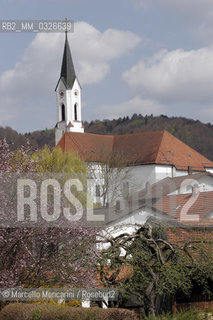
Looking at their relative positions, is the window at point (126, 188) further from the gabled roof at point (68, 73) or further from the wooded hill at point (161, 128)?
the wooded hill at point (161, 128)

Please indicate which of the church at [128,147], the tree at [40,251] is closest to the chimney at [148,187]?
the church at [128,147]

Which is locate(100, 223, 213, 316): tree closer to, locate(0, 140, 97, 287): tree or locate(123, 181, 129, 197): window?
locate(0, 140, 97, 287): tree

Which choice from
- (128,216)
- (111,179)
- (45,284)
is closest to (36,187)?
(45,284)

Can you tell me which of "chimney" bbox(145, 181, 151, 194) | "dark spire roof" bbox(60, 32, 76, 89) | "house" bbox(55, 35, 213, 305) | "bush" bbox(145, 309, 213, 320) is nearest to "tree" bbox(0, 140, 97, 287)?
"bush" bbox(145, 309, 213, 320)

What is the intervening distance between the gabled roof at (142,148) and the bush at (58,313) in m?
46.2

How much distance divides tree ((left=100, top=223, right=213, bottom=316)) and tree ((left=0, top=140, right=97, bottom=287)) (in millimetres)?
481

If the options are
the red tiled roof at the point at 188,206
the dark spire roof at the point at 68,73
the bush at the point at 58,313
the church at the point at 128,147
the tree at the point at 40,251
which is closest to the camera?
the bush at the point at 58,313

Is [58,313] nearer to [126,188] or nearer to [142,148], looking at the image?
[126,188]

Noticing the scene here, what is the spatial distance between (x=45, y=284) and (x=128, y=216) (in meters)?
14.5

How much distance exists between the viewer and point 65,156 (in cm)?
4559

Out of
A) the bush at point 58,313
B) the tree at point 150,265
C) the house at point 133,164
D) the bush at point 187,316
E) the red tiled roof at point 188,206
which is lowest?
the bush at point 187,316

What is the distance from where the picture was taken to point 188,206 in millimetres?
33438

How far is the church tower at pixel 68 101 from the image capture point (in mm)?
69219

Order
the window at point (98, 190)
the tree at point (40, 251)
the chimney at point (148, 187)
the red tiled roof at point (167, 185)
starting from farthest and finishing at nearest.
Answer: the chimney at point (148, 187) → the red tiled roof at point (167, 185) → the window at point (98, 190) → the tree at point (40, 251)
